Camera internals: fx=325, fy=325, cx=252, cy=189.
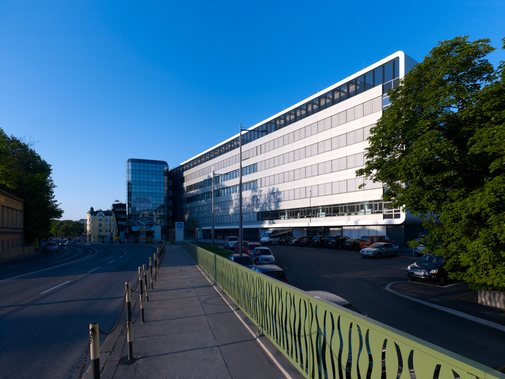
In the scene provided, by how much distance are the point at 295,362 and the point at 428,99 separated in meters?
10.6

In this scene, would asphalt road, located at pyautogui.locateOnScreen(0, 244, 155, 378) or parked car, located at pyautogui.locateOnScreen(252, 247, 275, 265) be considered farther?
parked car, located at pyautogui.locateOnScreen(252, 247, 275, 265)

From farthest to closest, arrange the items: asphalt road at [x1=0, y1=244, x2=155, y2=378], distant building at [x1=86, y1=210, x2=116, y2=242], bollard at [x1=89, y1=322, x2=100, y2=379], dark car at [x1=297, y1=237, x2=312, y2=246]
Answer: distant building at [x1=86, y1=210, x2=116, y2=242] < dark car at [x1=297, y1=237, x2=312, y2=246] < asphalt road at [x1=0, y1=244, x2=155, y2=378] < bollard at [x1=89, y1=322, x2=100, y2=379]

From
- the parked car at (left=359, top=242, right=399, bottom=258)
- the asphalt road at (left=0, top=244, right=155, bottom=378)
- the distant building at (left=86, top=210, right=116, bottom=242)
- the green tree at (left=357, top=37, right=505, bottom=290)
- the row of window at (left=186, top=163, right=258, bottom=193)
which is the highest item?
the row of window at (left=186, top=163, right=258, bottom=193)

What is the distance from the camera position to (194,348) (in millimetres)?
6129

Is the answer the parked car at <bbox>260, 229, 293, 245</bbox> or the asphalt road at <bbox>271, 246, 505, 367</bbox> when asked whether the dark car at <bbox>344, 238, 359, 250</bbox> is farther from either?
the asphalt road at <bbox>271, 246, 505, 367</bbox>

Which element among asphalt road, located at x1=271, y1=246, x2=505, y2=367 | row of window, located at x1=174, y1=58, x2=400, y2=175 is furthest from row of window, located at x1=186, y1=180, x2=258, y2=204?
asphalt road, located at x1=271, y1=246, x2=505, y2=367

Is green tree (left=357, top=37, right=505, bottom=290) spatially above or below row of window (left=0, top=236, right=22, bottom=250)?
above

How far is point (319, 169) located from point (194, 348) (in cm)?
4456

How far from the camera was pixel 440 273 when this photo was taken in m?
15.4

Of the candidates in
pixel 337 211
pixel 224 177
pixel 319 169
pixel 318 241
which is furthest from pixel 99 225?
pixel 318 241

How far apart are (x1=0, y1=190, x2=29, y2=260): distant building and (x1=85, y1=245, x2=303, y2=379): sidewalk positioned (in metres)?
37.9

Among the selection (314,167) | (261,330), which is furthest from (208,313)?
(314,167)

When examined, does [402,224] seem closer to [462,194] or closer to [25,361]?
[462,194]

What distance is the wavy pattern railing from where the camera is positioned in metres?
2.45
